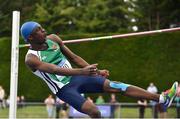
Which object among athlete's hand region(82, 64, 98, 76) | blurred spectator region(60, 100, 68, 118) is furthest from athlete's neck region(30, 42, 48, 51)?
blurred spectator region(60, 100, 68, 118)

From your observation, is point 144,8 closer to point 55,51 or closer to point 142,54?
point 142,54

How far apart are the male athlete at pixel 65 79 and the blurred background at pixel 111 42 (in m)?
10.1

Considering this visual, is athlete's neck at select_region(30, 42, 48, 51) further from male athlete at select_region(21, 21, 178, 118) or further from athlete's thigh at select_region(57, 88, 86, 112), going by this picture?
athlete's thigh at select_region(57, 88, 86, 112)

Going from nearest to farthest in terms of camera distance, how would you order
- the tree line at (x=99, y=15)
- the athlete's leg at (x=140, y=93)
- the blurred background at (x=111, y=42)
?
1. the athlete's leg at (x=140, y=93)
2. the blurred background at (x=111, y=42)
3. the tree line at (x=99, y=15)

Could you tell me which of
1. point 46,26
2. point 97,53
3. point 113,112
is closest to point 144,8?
point 46,26

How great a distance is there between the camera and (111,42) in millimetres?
24812

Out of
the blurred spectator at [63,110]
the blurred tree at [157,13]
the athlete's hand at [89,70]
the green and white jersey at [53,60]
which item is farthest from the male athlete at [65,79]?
the blurred tree at [157,13]

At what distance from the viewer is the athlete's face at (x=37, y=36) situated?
24.3ft

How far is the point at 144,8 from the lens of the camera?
3681cm

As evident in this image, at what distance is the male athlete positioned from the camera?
7.32m

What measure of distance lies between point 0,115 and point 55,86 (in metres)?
11.1

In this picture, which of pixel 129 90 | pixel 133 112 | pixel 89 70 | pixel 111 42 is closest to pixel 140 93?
pixel 129 90

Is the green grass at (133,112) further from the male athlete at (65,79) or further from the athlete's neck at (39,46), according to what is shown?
the athlete's neck at (39,46)

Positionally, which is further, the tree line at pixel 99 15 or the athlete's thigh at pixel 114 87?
the tree line at pixel 99 15
